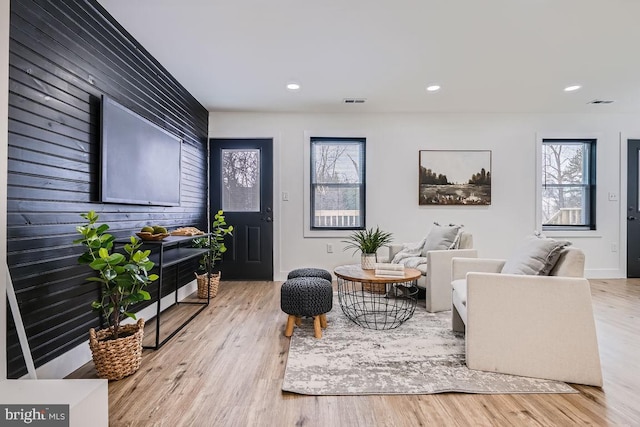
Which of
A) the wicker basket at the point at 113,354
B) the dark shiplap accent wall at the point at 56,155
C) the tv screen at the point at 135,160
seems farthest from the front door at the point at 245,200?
the wicker basket at the point at 113,354

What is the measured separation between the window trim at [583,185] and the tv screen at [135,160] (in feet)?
15.4

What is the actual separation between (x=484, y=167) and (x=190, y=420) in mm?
4386

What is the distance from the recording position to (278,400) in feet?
5.04

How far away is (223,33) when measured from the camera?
2.36m

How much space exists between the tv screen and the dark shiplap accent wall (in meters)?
0.06

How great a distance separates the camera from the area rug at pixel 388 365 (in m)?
1.62

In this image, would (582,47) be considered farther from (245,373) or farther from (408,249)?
(245,373)

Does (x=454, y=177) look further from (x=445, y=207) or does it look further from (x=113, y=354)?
(x=113, y=354)

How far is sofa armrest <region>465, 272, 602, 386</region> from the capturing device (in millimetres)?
1643

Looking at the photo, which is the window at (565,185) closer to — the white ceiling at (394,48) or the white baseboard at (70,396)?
the white ceiling at (394,48)

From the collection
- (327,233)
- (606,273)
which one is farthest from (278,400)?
(606,273)

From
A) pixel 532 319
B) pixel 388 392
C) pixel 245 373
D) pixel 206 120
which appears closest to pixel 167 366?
pixel 245 373

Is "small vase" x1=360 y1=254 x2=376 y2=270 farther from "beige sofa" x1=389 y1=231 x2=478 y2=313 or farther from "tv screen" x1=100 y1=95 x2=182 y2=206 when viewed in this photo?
"tv screen" x1=100 y1=95 x2=182 y2=206

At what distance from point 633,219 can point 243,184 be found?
18.1 feet
